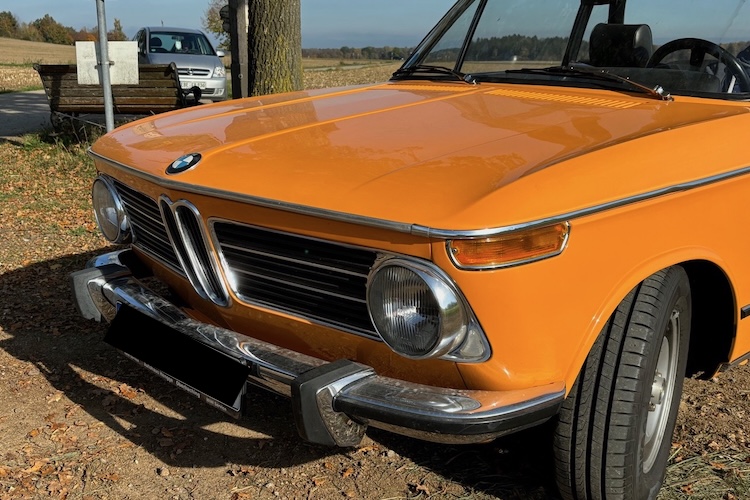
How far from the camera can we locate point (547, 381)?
205 cm

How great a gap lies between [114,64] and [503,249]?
5.72 meters

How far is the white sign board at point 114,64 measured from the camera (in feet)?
21.4

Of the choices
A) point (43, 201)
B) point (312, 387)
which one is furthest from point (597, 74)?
point (43, 201)

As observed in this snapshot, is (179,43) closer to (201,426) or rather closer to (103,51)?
(103,51)

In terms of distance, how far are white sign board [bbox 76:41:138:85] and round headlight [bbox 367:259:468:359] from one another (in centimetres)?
544

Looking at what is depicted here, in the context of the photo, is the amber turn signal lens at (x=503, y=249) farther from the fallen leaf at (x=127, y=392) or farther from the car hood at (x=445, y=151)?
the fallen leaf at (x=127, y=392)

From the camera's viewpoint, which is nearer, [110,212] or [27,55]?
[110,212]

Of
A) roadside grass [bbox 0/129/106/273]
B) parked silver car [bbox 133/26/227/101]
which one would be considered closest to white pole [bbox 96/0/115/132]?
roadside grass [bbox 0/129/106/273]

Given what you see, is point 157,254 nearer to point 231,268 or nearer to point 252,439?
point 231,268

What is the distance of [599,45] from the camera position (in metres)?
3.36

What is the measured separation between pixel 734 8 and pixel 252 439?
268cm

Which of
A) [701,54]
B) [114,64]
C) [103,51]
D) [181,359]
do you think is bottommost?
[181,359]

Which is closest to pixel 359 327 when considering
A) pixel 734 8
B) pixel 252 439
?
pixel 252 439

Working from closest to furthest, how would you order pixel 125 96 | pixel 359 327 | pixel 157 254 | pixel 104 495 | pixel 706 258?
pixel 359 327, pixel 706 258, pixel 104 495, pixel 157 254, pixel 125 96
